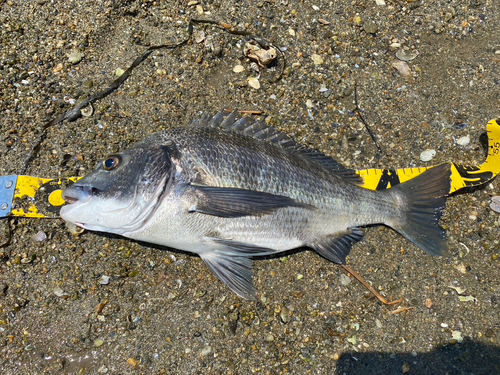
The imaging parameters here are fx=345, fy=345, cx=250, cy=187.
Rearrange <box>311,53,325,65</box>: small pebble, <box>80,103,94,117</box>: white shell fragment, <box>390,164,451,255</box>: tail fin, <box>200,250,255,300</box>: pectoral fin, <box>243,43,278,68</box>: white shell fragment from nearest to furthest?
<box>200,250,255,300</box>: pectoral fin, <box>390,164,451,255</box>: tail fin, <box>80,103,94,117</box>: white shell fragment, <box>243,43,278,68</box>: white shell fragment, <box>311,53,325,65</box>: small pebble

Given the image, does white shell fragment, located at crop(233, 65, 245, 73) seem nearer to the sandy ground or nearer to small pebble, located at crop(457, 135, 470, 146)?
the sandy ground

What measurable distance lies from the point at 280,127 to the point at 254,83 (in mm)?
460

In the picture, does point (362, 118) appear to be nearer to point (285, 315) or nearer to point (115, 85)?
point (285, 315)

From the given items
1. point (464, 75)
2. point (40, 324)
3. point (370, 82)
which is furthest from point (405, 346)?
point (40, 324)

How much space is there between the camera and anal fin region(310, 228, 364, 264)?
104 inches

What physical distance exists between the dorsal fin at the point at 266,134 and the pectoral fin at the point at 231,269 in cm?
93

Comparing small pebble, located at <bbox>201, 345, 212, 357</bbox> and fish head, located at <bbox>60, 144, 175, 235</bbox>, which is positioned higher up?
fish head, located at <bbox>60, 144, 175, 235</bbox>

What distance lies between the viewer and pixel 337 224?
8.66 ft

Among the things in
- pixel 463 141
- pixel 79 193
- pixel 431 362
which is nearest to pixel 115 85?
pixel 79 193

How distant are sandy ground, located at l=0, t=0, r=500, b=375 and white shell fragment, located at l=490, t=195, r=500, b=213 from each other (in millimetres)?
45

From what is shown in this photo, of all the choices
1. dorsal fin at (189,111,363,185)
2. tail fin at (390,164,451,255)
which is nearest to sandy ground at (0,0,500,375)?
tail fin at (390,164,451,255)

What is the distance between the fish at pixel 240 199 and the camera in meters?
2.22

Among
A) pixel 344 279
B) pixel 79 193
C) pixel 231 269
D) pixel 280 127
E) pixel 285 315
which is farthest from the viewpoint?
pixel 280 127

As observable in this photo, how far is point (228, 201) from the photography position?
2.24m
